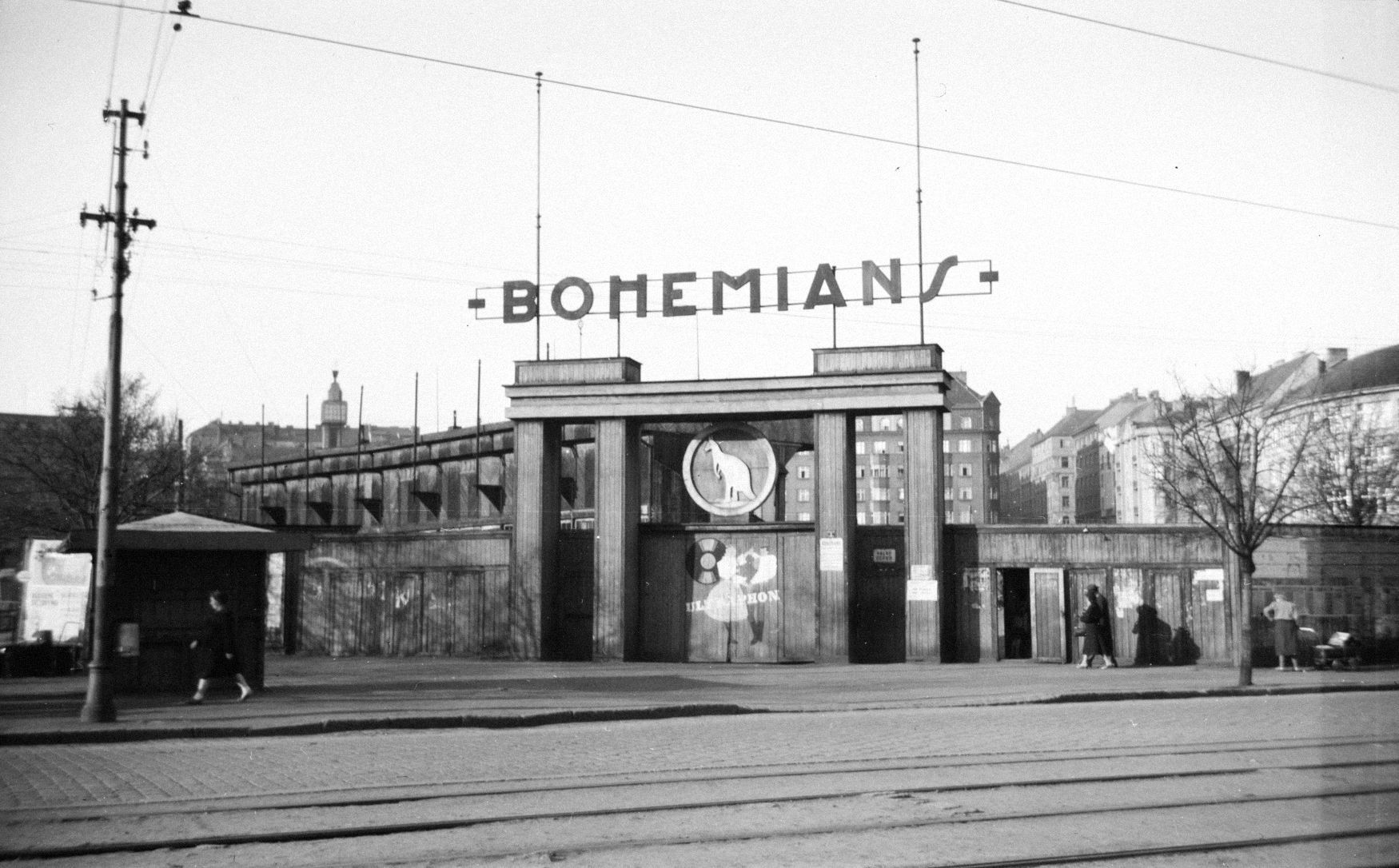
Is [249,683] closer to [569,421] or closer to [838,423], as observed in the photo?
[569,421]

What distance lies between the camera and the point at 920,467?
Result: 31.2 m

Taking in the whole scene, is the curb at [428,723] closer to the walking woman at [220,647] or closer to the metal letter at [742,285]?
the walking woman at [220,647]

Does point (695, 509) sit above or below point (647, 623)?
above

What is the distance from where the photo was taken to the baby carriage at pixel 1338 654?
29.4 metres

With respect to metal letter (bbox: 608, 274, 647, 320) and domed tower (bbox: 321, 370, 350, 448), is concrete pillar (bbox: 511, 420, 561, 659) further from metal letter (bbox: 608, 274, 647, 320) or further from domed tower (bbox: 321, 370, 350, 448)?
domed tower (bbox: 321, 370, 350, 448)

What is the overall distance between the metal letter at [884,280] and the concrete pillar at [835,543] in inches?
145

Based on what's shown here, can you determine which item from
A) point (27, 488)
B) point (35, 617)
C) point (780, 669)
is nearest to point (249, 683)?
point (780, 669)

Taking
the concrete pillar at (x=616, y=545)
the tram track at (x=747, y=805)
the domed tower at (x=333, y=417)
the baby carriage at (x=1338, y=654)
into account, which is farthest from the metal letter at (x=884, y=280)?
the domed tower at (x=333, y=417)

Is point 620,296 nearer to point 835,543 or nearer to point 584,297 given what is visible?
point 584,297

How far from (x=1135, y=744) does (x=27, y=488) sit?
48116mm

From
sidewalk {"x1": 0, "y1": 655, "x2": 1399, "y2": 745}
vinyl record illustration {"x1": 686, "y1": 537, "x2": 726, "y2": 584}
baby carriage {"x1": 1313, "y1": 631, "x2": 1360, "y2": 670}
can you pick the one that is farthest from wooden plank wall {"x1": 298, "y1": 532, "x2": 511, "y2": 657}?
baby carriage {"x1": 1313, "y1": 631, "x2": 1360, "y2": 670}

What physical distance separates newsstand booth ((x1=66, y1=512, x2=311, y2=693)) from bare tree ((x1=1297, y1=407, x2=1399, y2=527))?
43.9 metres

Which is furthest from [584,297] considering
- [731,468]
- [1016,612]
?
[1016,612]

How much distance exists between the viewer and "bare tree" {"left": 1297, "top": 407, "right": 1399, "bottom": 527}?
175 ft
